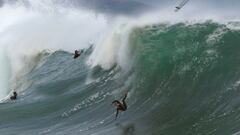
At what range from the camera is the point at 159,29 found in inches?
877

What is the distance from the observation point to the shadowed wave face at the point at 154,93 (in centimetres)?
1516

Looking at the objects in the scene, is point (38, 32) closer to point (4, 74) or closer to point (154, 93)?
point (4, 74)

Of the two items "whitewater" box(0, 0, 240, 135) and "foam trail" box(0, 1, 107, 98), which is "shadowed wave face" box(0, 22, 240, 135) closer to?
"whitewater" box(0, 0, 240, 135)

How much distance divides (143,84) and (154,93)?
1.11 meters

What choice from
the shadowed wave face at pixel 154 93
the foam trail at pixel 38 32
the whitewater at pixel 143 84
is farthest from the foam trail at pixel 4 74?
the shadowed wave face at pixel 154 93

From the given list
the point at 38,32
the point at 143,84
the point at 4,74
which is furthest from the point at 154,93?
the point at 38,32

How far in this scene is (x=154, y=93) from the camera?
17.8 metres

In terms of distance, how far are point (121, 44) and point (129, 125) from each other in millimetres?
8385

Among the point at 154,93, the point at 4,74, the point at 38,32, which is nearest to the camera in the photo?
the point at 154,93

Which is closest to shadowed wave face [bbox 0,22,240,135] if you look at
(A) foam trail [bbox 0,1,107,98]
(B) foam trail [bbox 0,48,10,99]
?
(B) foam trail [bbox 0,48,10,99]

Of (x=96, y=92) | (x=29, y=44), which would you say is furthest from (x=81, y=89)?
(x=29, y=44)

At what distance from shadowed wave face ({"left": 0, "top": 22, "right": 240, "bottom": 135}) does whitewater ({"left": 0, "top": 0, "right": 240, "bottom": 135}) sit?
29 mm

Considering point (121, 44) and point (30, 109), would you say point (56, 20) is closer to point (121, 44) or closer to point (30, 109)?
point (121, 44)

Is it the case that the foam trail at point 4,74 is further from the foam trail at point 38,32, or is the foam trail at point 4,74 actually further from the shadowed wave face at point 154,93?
the shadowed wave face at point 154,93
